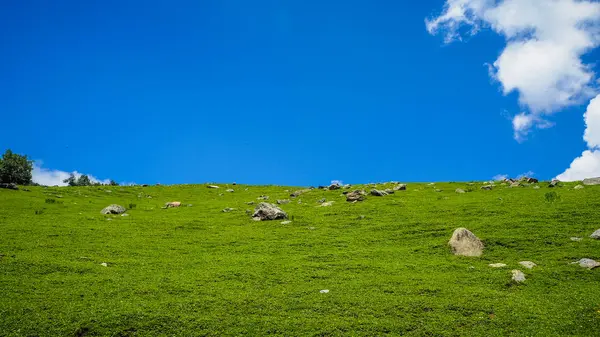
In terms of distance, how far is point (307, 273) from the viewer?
21047 millimetres

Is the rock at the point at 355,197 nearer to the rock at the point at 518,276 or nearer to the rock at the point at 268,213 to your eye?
the rock at the point at 268,213

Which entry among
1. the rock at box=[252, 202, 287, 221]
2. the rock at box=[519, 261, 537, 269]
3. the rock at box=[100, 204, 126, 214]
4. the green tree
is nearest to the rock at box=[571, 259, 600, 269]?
the rock at box=[519, 261, 537, 269]

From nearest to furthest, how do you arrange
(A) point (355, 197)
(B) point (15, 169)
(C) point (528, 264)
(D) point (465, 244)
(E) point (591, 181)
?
1. (C) point (528, 264)
2. (D) point (465, 244)
3. (A) point (355, 197)
4. (E) point (591, 181)
5. (B) point (15, 169)

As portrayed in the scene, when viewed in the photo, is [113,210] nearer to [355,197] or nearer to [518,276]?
[355,197]

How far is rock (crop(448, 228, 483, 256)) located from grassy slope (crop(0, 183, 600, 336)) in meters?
0.76

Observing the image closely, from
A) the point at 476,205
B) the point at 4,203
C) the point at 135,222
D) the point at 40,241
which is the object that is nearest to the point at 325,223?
the point at 476,205

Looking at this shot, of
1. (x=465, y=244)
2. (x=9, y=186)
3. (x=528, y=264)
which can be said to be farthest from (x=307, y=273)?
(x=9, y=186)

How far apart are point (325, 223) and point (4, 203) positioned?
100 ft

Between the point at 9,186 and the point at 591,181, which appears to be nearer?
the point at 591,181

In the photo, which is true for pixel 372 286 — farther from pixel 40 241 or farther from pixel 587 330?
pixel 40 241

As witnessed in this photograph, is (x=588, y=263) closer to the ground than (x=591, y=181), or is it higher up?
closer to the ground

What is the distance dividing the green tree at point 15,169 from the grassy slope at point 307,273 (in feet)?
106

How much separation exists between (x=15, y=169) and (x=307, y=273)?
6107cm

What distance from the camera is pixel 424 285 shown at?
747 inches
